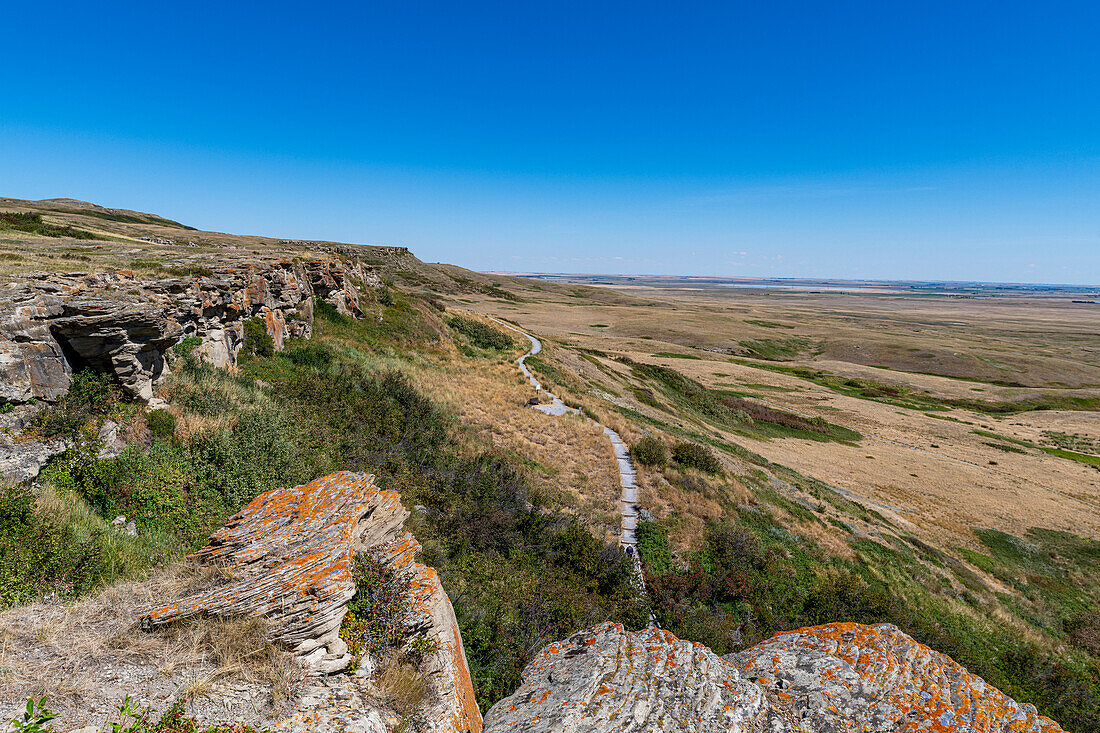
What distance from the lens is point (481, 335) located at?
3931 cm

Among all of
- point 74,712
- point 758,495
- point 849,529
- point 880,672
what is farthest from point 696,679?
point 849,529

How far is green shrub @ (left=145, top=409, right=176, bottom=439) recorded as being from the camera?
27.5 ft

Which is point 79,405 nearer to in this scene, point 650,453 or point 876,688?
point 876,688

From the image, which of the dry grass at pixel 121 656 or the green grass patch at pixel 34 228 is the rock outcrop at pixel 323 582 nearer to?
the dry grass at pixel 121 656

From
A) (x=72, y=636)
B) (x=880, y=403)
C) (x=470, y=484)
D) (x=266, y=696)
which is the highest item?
(x=72, y=636)

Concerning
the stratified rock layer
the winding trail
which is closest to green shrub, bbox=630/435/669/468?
the winding trail

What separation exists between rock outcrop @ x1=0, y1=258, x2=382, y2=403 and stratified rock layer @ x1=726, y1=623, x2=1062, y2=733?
40.3 ft

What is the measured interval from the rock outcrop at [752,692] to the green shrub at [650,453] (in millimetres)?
12636

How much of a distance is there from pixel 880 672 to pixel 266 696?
7.59 meters

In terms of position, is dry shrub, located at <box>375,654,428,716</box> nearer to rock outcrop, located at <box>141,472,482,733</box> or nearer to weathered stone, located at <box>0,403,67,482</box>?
rock outcrop, located at <box>141,472,482,733</box>

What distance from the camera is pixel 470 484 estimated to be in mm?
12375

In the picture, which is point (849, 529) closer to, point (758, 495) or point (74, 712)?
point (758, 495)

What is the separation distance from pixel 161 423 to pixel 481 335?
31.1 m

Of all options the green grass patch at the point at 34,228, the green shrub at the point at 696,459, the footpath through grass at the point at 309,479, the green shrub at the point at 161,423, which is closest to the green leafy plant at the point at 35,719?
the footpath through grass at the point at 309,479
